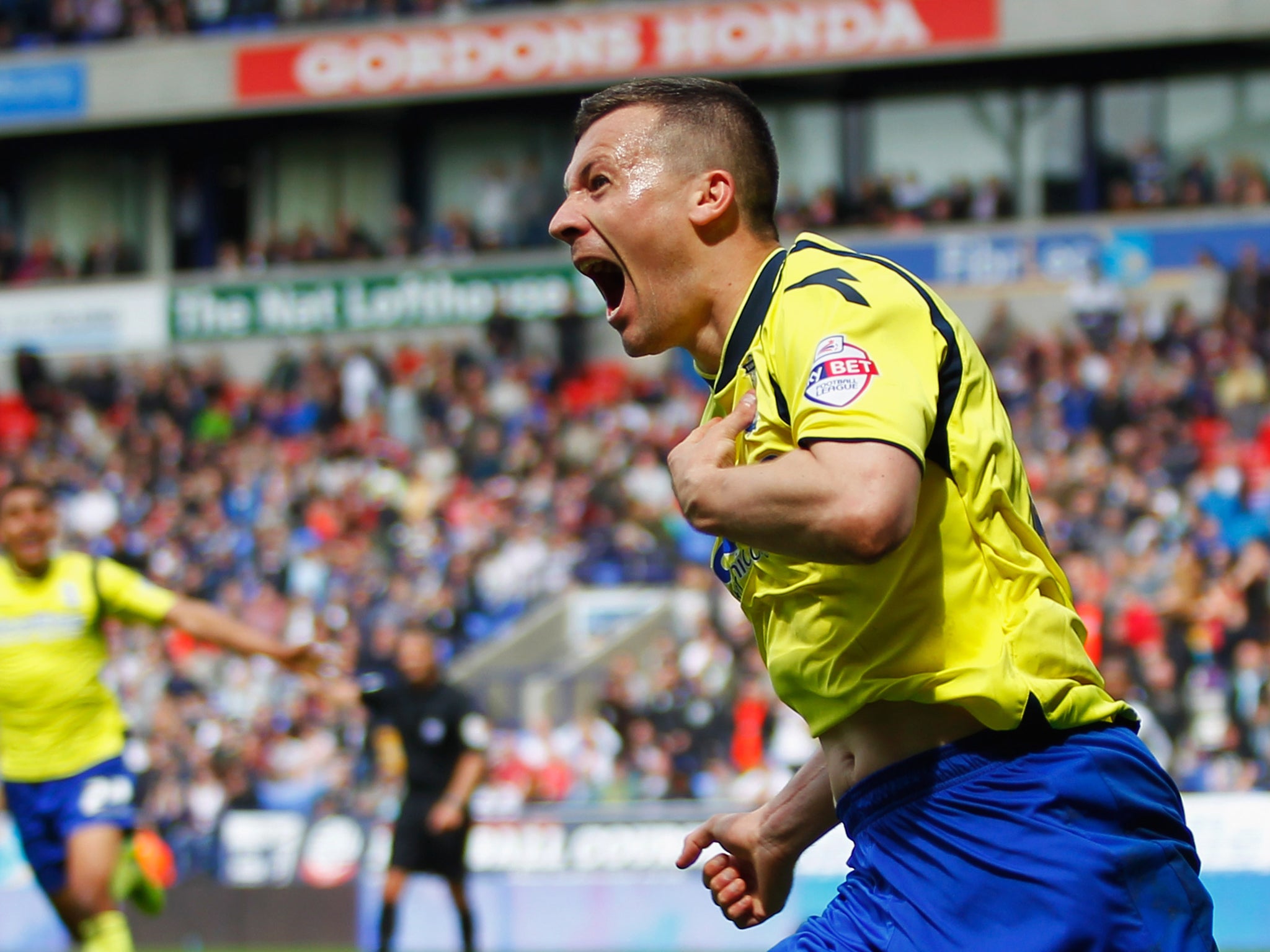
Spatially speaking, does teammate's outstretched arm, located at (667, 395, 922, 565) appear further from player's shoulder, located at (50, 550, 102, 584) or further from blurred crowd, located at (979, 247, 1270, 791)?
blurred crowd, located at (979, 247, 1270, 791)

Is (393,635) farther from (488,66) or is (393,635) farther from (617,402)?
(488,66)

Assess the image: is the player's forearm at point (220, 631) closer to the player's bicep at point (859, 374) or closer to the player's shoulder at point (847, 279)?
the player's shoulder at point (847, 279)

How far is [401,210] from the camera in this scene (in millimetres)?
26188

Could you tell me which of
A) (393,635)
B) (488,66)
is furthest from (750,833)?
(488,66)

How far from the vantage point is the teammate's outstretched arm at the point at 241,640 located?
722cm

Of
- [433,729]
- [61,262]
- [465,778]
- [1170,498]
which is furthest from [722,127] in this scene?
[61,262]

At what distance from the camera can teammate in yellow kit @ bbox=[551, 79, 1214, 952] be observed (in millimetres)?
2479

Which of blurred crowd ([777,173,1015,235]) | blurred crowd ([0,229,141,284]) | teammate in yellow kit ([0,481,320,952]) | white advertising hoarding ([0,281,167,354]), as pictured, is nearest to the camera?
teammate in yellow kit ([0,481,320,952])

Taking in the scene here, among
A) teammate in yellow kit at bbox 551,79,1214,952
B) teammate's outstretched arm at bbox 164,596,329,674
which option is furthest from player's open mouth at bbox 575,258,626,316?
teammate's outstretched arm at bbox 164,596,329,674

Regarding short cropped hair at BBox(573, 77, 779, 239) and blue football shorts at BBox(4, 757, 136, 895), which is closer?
short cropped hair at BBox(573, 77, 779, 239)

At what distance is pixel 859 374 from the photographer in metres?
2.47

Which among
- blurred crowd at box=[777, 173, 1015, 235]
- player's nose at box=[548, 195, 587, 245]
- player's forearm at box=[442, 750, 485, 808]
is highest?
player's nose at box=[548, 195, 587, 245]

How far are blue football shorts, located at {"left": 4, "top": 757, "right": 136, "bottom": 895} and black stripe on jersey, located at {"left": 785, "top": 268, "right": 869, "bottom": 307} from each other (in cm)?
572

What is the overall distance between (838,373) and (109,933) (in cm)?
566
